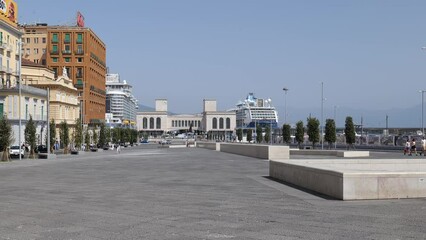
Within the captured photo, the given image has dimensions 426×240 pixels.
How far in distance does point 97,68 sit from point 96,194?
105 metres

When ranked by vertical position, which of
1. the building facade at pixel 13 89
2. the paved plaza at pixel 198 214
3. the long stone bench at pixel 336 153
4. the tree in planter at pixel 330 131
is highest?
the building facade at pixel 13 89

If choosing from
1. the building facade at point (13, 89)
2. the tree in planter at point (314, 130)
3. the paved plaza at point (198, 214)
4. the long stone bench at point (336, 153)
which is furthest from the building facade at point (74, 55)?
the paved plaza at point (198, 214)

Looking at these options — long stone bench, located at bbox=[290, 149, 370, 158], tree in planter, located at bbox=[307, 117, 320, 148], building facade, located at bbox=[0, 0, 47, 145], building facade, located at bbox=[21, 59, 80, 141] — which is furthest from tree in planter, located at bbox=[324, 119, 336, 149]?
building facade, located at bbox=[21, 59, 80, 141]

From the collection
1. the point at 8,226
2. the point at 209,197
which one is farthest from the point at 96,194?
the point at 8,226

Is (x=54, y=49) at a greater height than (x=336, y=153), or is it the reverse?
(x=54, y=49)

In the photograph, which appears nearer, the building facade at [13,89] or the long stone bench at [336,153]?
the long stone bench at [336,153]

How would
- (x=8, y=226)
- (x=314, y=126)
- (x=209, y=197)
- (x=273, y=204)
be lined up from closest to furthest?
1. (x=8, y=226)
2. (x=273, y=204)
3. (x=209, y=197)
4. (x=314, y=126)

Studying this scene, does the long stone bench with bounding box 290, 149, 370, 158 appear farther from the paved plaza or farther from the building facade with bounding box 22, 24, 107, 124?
the building facade with bounding box 22, 24, 107, 124

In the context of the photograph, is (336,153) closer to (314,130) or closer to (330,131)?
(330,131)

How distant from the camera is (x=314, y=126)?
68000 millimetres

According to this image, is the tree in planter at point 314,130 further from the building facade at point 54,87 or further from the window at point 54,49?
the window at point 54,49

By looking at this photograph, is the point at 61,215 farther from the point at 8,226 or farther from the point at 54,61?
the point at 54,61

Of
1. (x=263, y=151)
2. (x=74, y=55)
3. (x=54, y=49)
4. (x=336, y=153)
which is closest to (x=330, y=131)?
(x=336, y=153)

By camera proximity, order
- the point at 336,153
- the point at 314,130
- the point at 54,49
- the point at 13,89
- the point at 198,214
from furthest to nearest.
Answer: the point at 54,49 < the point at 314,130 < the point at 13,89 < the point at 336,153 < the point at 198,214
